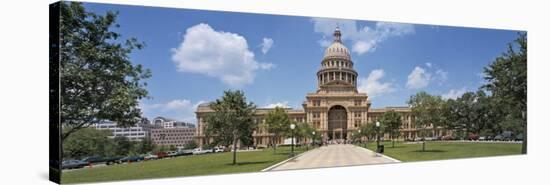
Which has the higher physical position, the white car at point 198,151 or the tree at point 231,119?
the tree at point 231,119

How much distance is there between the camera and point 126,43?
56.7 ft

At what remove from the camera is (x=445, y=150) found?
79.9 feet

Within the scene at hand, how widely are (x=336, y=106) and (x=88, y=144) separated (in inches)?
381

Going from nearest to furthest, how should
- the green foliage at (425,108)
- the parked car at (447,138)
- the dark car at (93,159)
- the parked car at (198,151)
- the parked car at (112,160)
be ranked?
1. the dark car at (93,159)
2. the parked car at (112,160)
3. the parked car at (198,151)
4. the green foliage at (425,108)
5. the parked car at (447,138)

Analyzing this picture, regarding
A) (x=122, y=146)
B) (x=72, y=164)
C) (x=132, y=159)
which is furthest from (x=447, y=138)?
(x=72, y=164)

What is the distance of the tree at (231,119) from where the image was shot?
1962cm

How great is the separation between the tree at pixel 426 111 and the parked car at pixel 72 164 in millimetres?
11992

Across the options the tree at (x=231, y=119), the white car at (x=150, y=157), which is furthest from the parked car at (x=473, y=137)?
the white car at (x=150, y=157)

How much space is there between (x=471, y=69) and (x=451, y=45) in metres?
1.37

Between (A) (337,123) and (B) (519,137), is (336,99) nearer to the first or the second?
(A) (337,123)

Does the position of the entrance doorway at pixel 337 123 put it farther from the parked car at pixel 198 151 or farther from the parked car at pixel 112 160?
the parked car at pixel 112 160

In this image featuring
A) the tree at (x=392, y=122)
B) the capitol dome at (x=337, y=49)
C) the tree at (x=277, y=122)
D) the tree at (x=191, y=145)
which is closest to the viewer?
the tree at (x=191, y=145)

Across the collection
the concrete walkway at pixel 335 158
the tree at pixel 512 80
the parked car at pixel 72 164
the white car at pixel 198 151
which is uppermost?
the tree at pixel 512 80

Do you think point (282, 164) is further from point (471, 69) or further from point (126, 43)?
point (471, 69)
